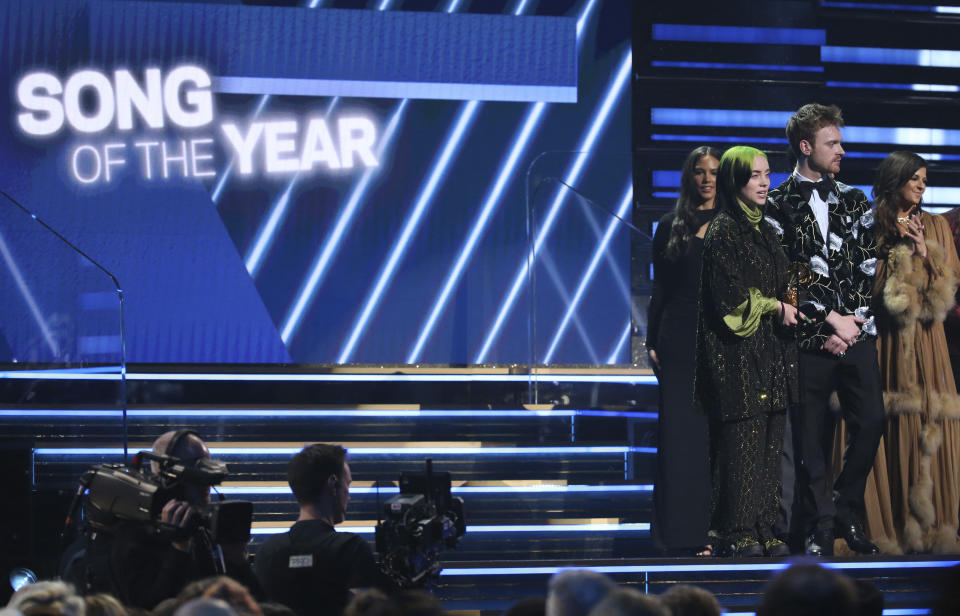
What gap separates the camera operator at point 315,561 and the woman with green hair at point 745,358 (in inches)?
62.3

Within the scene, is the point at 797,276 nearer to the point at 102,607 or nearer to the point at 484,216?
the point at 102,607

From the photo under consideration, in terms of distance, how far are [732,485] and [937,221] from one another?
1588 millimetres

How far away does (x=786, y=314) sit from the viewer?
437 cm

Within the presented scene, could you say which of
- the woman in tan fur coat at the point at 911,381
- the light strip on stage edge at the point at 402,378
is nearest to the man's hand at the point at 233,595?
the woman in tan fur coat at the point at 911,381

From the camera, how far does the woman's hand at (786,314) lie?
4367 millimetres

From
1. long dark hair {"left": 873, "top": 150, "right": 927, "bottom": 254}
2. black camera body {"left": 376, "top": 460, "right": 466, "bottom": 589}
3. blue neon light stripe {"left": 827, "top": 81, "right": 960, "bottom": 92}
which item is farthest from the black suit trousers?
blue neon light stripe {"left": 827, "top": 81, "right": 960, "bottom": 92}

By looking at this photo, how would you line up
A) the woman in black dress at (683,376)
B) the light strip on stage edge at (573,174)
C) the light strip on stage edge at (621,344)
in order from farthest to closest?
1. the light strip on stage edge at (573,174)
2. the light strip on stage edge at (621,344)
3. the woman in black dress at (683,376)

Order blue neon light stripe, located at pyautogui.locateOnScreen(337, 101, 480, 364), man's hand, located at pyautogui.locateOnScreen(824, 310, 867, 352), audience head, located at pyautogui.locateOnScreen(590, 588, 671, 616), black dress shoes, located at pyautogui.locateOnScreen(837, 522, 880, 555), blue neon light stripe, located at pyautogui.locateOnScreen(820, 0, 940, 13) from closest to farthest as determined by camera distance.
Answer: audience head, located at pyautogui.locateOnScreen(590, 588, 671, 616) < man's hand, located at pyautogui.locateOnScreen(824, 310, 867, 352) < black dress shoes, located at pyautogui.locateOnScreen(837, 522, 880, 555) < blue neon light stripe, located at pyautogui.locateOnScreen(337, 101, 480, 364) < blue neon light stripe, located at pyautogui.locateOnScreen(820, 0, 940, 13)

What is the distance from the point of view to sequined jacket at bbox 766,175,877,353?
454 cm

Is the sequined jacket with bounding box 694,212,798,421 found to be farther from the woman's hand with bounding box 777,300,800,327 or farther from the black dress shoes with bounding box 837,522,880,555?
the black dress shoes with bounding box 837,522,880,555

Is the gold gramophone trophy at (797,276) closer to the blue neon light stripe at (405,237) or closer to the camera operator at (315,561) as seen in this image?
the camera operator at (315,561)

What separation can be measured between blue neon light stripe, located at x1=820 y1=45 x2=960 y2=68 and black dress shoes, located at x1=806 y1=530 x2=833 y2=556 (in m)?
5.48

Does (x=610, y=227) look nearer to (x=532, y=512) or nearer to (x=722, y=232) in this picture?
(x=532, y=512)

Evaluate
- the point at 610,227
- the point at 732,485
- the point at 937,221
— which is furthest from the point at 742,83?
the point at 732,485
